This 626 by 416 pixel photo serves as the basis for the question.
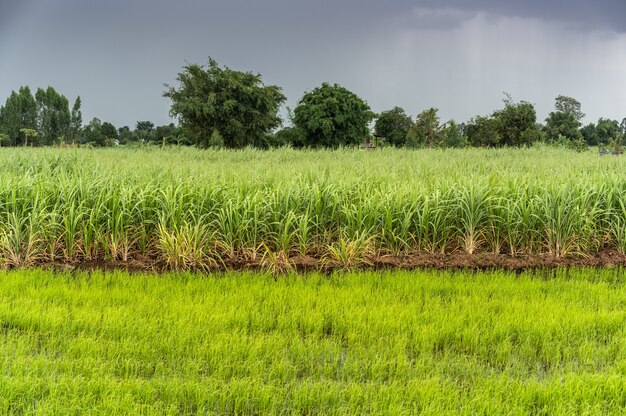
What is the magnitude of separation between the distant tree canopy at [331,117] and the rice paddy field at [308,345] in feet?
95.3

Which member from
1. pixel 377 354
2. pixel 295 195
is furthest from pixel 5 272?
pixel 377 354

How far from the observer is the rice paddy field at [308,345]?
2197mm

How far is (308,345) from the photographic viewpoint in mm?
2719

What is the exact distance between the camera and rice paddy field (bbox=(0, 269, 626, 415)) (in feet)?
7.21

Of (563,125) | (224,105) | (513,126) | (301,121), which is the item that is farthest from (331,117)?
(563,125)

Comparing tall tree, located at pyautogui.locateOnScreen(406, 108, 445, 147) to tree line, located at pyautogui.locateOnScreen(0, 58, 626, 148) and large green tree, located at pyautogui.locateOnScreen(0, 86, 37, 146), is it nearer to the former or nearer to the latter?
tree line, located at pyautogui.locateOnScreen(0, 58, 626, 148)

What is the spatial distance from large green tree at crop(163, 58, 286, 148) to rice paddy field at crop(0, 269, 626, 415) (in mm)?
26323

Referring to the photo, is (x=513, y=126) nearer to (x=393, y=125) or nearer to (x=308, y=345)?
(x=393, y=125)

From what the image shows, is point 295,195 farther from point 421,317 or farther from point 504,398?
point 504,398

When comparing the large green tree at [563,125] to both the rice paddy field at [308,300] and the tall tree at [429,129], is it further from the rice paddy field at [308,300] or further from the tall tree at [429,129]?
the rice paddy field at [308,300]

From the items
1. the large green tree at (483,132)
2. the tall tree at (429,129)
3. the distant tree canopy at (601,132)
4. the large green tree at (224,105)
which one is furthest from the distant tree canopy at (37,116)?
the distant tree canopy at (601,132)

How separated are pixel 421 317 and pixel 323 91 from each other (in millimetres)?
32731

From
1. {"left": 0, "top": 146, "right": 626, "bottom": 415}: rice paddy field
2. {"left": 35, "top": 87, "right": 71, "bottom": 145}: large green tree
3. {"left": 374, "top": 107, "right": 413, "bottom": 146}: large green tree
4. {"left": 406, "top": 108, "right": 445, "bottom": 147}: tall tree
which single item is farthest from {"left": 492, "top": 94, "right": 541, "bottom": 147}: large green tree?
{"left": 35, "top": 87, "right": 71, "bottom": 145}: large green tree

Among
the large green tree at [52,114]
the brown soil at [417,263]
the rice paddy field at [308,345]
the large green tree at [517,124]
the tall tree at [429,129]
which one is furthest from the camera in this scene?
the large green tree at [52,114]
